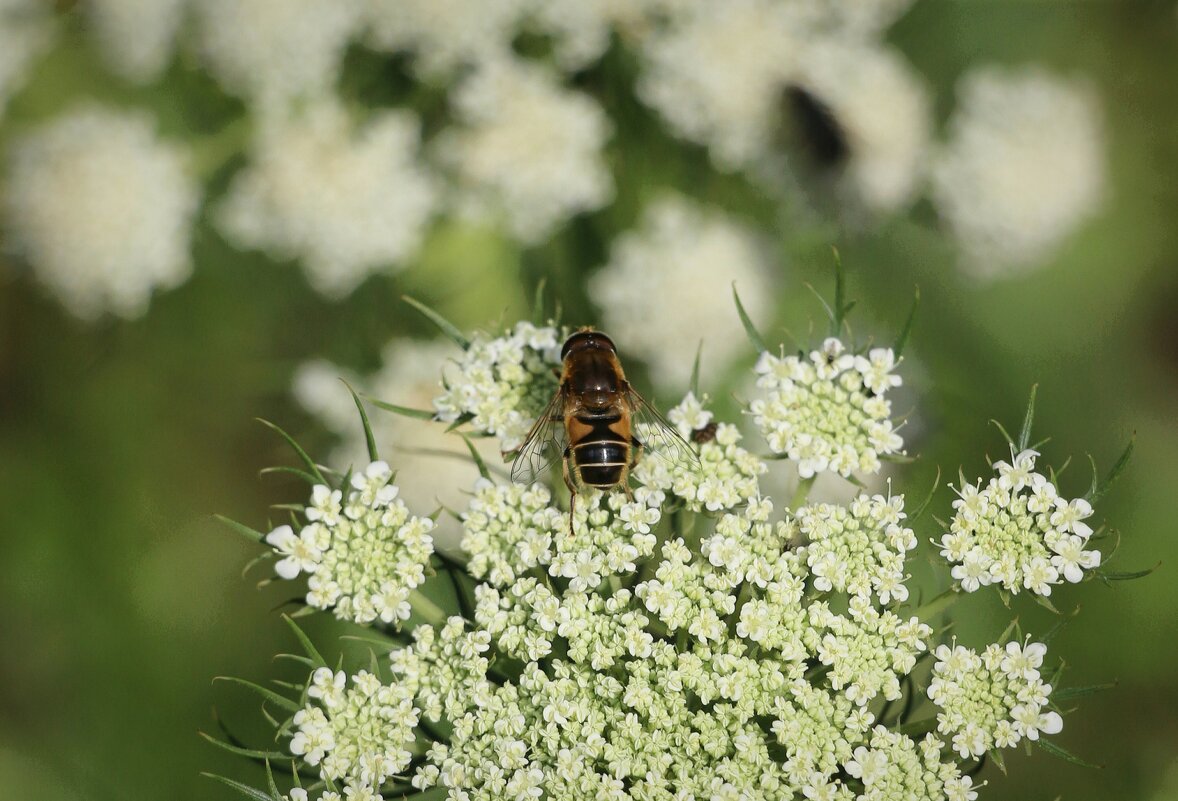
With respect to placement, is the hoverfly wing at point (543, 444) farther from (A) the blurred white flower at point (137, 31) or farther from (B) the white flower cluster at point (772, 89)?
(A) the blurred white flower at point (137, 31)

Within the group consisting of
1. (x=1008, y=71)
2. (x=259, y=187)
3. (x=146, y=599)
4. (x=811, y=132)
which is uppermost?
(x=1008, y=71)

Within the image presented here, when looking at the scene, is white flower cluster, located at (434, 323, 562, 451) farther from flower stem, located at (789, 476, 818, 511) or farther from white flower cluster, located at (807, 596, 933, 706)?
white flower cluster, located at (807, 596, 933, 706)

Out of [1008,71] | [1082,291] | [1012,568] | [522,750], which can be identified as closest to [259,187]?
[522,750]

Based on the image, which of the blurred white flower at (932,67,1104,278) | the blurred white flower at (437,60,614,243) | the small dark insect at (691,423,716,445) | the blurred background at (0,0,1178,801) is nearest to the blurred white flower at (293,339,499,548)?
the blurred background at (0,0,1178,801)

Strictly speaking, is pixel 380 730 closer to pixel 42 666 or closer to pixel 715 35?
pixel 42 666

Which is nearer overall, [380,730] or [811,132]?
[380,730]

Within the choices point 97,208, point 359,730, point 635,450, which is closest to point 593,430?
point 635,450
